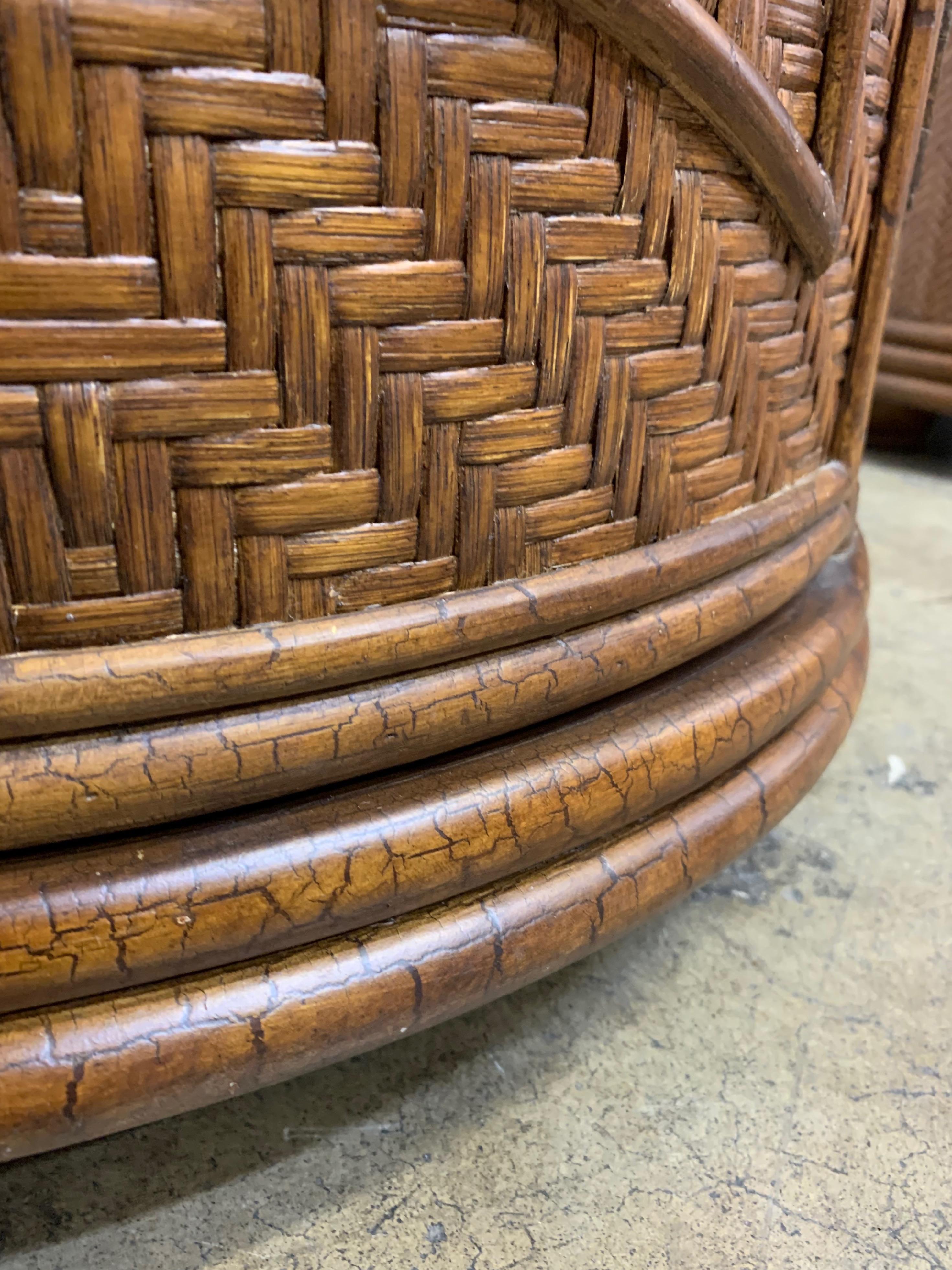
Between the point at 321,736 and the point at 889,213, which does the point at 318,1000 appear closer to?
the point at 321,736

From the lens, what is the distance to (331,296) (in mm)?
447

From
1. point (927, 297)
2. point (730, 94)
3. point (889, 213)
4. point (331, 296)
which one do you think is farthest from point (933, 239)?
point (331, 296)

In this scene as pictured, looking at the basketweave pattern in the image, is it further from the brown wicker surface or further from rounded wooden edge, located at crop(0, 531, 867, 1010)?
the brown wicker surface

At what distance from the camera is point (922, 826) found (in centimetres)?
101

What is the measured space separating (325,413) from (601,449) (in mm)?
182

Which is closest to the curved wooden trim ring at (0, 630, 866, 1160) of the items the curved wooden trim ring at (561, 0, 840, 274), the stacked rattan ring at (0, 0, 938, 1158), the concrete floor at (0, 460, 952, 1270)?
the stacked rattan ring at (0, 0, 938, 1158)

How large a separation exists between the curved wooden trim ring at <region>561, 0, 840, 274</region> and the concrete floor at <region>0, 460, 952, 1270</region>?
1.90ft

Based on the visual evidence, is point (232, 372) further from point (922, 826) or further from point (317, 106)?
point (922, 826)

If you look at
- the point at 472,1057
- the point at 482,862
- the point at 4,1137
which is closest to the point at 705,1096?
the point at 472,1057

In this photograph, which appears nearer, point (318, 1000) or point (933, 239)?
point (318, 1000)

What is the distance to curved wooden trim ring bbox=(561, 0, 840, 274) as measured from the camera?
0.48 meters

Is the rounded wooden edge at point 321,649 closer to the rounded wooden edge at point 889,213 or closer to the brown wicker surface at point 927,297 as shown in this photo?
the rounded wooden edge at point 889,213

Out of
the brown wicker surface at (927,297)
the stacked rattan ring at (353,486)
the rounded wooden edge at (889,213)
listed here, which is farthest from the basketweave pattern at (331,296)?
the brown wicker surface at (927,297)

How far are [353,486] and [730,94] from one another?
0.31m
